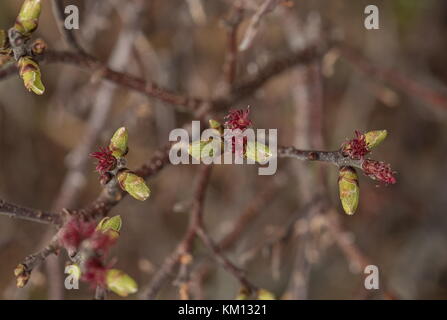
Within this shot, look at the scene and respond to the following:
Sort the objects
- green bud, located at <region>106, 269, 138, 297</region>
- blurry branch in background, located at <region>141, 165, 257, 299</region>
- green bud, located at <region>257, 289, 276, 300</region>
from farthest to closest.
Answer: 1. blurry branch in background, located at <region>141, 165, 257, 299</region>
2. green bud, located at <region>257, 289, 276, 300</region>
3. green bud, located at <region>106, 269, 138, 297</region>

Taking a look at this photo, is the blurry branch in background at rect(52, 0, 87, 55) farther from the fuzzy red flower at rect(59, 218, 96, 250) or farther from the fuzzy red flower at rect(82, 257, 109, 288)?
the fuzzy red flower at rect(82, 257, 109, 288)

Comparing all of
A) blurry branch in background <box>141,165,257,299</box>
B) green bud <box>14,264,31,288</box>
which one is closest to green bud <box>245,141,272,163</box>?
blurry branch in background <box>141,165,257,299</box>

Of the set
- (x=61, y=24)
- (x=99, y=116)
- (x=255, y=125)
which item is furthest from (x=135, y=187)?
(x=255, y=125)

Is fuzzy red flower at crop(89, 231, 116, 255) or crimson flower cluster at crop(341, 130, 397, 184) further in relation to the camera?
crimson flower cluster at crop(341, 130, 397, 184)

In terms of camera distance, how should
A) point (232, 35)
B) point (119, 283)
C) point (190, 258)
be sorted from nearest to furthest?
point (119, 283) → point (190, 258) → point (232, 35)

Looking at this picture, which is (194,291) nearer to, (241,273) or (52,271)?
(241,273)

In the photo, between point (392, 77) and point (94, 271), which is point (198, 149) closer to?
point (94, 271)
